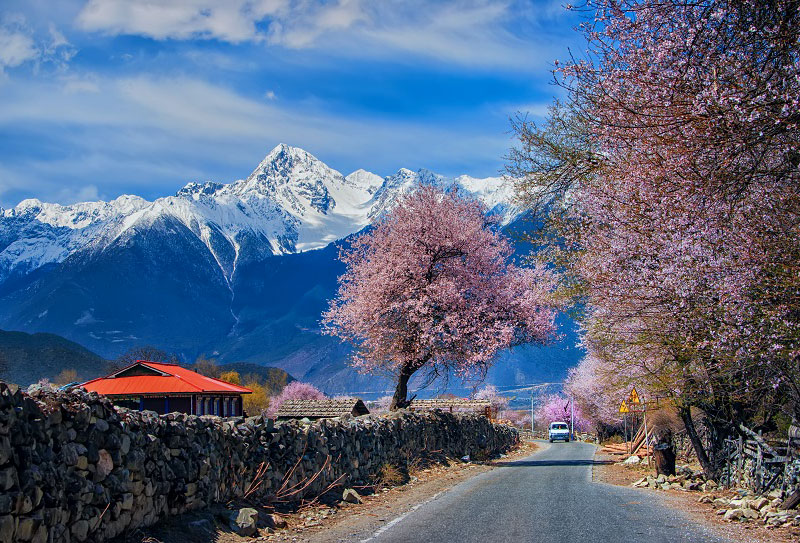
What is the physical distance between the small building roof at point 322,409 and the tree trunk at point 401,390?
759cm

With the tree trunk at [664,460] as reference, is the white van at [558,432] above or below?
below

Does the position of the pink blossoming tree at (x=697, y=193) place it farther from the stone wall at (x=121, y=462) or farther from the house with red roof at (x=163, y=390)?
the house with red roof at (x=163, y=390)

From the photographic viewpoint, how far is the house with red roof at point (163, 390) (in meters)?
49.9

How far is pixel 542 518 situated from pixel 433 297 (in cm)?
1663

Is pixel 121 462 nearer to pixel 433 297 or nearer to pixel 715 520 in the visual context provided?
pixel 715 520

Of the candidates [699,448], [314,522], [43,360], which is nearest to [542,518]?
[314,522]

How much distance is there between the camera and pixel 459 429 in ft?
103

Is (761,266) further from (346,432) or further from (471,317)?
(471,317)

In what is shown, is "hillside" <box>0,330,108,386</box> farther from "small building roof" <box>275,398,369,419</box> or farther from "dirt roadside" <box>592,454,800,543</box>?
"dirt roadside" <box>592,454,800,543</box>

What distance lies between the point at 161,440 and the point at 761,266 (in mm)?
8698

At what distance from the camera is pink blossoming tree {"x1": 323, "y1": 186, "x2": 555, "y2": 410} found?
29.2 meters

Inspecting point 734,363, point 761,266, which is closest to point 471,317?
point 734,363

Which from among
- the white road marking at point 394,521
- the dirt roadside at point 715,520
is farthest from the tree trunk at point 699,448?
the white road marking at point 394,521

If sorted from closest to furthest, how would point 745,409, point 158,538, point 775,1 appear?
point 775,1 → point 158,538 → point 745,409
